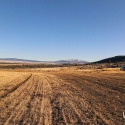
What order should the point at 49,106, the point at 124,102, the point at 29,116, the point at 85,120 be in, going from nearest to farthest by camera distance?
1. the point at 85,120
2. the point at 29,116
3. the point at 49,106
4. the point at 124,102

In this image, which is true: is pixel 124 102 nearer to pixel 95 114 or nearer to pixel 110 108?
pixel 110 108

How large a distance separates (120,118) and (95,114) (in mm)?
1144

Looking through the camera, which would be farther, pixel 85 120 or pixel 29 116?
pixel 29 116

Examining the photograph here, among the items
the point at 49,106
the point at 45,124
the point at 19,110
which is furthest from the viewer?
the point at 49,106

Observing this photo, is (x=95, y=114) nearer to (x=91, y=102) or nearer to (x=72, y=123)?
(x=72, y=123)

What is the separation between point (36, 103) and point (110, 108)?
13.0 feet

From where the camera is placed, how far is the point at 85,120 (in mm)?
9078

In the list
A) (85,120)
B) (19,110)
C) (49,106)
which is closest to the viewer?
(85,120)

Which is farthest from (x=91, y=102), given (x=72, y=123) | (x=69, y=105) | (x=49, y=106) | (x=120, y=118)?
(x=72, y=123)

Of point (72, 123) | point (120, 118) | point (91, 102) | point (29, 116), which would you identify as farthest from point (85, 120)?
point (91, 102)

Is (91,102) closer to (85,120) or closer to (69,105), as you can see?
(69,105)

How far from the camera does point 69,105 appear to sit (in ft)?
40.1

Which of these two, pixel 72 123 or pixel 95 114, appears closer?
pixel 72 123

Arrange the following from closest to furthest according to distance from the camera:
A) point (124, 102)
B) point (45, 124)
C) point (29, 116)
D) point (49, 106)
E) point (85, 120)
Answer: point (45, 124)
point (85, 120)
point (29, 116)
point (49, 106)
point (124, 102)
